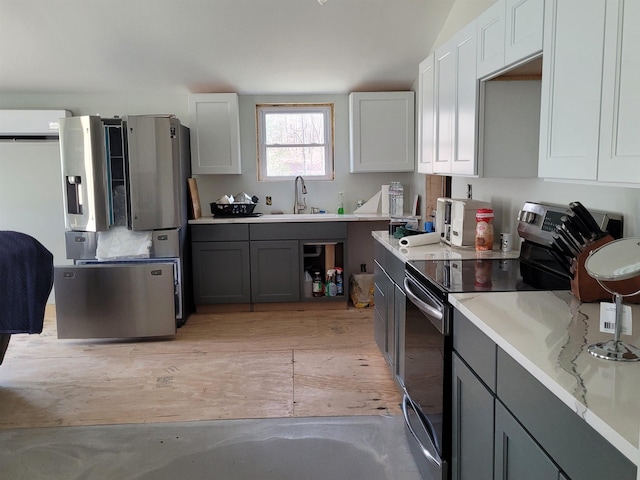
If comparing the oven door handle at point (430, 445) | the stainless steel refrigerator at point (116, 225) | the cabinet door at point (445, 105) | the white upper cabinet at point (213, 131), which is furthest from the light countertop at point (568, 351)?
the white upper cabinet at point (213, 131)

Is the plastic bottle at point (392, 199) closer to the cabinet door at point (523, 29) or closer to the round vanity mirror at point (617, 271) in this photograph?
the cabinet door at point (523, 29)

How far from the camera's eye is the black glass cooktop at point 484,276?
2053mm

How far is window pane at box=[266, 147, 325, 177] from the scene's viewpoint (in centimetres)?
536

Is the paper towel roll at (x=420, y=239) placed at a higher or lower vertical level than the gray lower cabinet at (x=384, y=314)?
higher

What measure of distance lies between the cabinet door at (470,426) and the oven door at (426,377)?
2.7 inches

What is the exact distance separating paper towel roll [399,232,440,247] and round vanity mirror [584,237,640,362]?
176 cm

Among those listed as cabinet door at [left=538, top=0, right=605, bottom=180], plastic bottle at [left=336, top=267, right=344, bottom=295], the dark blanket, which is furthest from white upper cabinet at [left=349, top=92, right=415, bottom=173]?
cabinet door at [left=538, top=0, right=605, bottom=180]

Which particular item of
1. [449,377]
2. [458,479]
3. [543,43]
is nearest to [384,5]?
[543,43]

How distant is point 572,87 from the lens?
1.66m

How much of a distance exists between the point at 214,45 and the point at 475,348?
→ 357cm

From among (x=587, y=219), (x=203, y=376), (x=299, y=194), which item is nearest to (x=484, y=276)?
(x=587, y=219)

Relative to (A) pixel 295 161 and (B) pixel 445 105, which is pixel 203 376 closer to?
(B) pixel 445 105

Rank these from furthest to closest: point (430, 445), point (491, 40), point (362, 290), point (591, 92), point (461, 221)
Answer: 1. point (362, 290)
2. point (461, 221)
3. point (491, 40)
4. point (430, 445)
5. point (591, 92)

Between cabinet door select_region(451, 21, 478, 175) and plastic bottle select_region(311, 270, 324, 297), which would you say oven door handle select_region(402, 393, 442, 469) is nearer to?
cabinet door select_region(451, 21, 478, 175)
